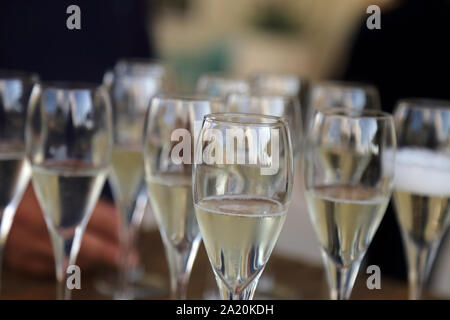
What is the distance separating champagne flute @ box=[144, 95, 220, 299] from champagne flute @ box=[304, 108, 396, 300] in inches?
5.6

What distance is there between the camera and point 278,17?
4.89 metres

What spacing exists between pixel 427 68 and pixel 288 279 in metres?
1.36

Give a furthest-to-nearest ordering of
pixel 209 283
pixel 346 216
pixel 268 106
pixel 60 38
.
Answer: pixel 60 38 < pixel 209 283 < pixel 268 106 < pixel 346 216

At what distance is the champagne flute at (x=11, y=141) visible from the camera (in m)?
0.83

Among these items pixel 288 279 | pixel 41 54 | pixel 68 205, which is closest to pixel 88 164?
pixel 68 205

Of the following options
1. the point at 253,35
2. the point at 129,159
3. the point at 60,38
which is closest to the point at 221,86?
the point at 129,159

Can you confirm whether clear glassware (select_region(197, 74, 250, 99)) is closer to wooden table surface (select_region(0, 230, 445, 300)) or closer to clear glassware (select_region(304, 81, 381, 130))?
clear glassware (select_region(304, 81, 381, 130))

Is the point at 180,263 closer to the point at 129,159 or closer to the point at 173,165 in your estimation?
the point at 173,165

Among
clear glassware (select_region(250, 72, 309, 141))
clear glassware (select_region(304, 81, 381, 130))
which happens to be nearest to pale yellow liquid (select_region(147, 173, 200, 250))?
clear glassware (select_region(304, 81, 381, 130))

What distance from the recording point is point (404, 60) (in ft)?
7.27

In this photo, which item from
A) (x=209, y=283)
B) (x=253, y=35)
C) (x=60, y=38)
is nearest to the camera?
(x=209, y=283)

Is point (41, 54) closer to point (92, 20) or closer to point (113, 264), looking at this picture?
point (92, 20)

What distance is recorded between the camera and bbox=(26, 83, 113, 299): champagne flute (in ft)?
2.57

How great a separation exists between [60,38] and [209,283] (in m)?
1.34
